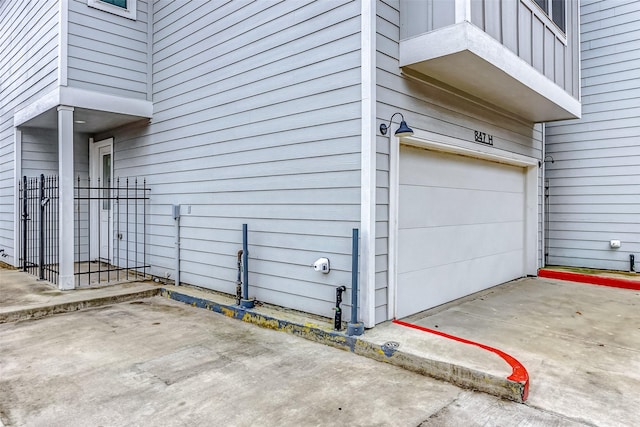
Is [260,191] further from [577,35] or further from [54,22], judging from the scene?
[577,35]

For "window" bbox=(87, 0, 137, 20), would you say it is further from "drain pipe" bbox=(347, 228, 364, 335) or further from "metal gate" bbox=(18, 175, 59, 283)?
"drain pipe" bbox=(347, 228, 364, 335)

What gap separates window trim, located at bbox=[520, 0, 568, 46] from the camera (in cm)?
463

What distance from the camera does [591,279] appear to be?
6.22 metres

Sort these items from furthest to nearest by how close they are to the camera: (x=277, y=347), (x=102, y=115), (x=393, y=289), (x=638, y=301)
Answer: (x=102, y=115)
(x=638, y=301)
(x=393, y=289)
(x=277, y=347)

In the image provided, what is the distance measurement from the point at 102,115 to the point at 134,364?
438 cm

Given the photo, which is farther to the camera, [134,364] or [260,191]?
[260,191]

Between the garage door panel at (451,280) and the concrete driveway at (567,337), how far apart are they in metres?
0.13

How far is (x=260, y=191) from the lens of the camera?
4.74 metres

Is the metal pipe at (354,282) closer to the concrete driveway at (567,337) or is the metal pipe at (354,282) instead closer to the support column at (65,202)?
the concrete driveway at (567,337)

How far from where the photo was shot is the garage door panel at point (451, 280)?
171 inches

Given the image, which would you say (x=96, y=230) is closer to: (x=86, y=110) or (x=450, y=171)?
(x=86, y=110)

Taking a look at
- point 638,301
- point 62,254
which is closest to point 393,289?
point 638,301

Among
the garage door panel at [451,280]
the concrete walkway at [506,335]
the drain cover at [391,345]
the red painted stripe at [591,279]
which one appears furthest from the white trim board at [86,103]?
the red painted stripe at [591,279]

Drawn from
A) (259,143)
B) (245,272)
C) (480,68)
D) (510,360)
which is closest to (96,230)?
(245,272)
